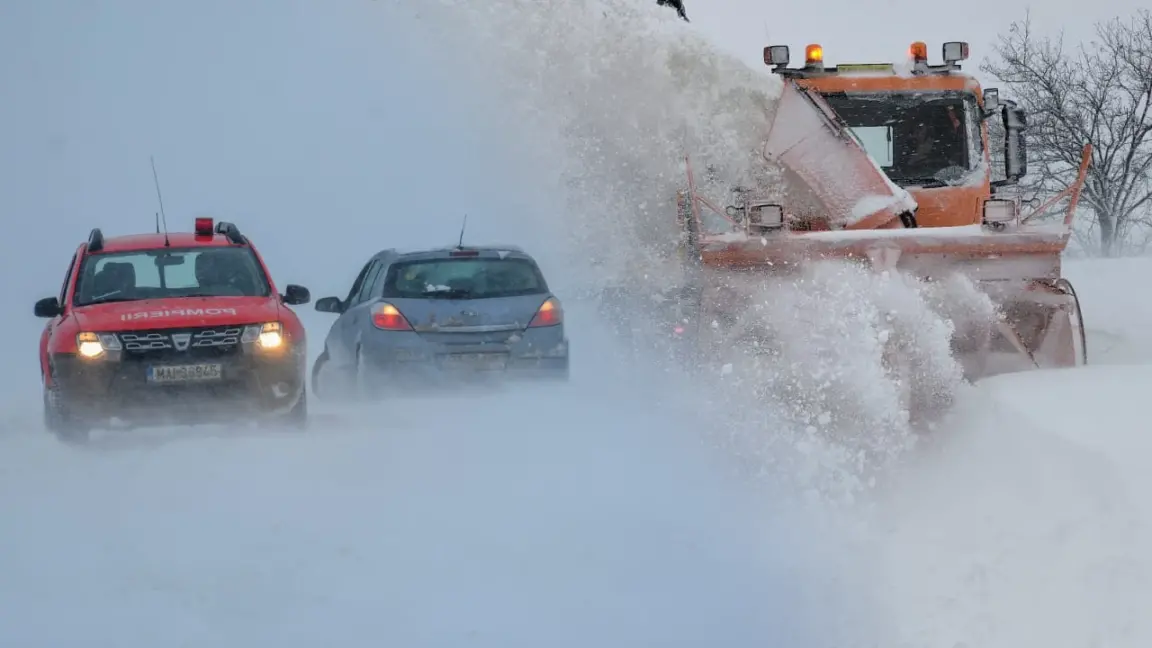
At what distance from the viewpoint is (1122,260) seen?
2517 cm

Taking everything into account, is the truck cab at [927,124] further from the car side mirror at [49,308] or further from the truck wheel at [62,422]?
the truck wheel at [62,422]

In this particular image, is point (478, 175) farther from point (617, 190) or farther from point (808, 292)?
point (808, 292)

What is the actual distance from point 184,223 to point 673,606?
34.2 metres

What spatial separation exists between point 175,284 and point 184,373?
1.49 metres

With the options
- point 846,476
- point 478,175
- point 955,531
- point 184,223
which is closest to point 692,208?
point 846,476

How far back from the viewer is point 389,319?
10.8 metres

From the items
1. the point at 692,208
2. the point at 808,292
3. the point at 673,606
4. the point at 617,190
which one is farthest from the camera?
the point at 617,190


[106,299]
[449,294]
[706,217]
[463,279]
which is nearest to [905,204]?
[706,217]

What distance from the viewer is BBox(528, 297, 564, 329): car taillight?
11.0m

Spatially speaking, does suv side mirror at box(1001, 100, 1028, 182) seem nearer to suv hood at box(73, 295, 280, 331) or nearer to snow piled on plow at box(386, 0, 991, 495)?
snow piled on plow at box(386, 0, 991, 495)

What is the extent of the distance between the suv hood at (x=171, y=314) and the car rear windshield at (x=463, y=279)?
4.53ft

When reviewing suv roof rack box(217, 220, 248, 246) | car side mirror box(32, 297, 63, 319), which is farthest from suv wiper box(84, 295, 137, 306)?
suv roof rack box(217, 220, 248, 246)

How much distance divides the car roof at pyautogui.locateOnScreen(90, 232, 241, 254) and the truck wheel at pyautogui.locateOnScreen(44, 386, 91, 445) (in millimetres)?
1210

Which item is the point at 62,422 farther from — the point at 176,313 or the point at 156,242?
the point at 156,242
